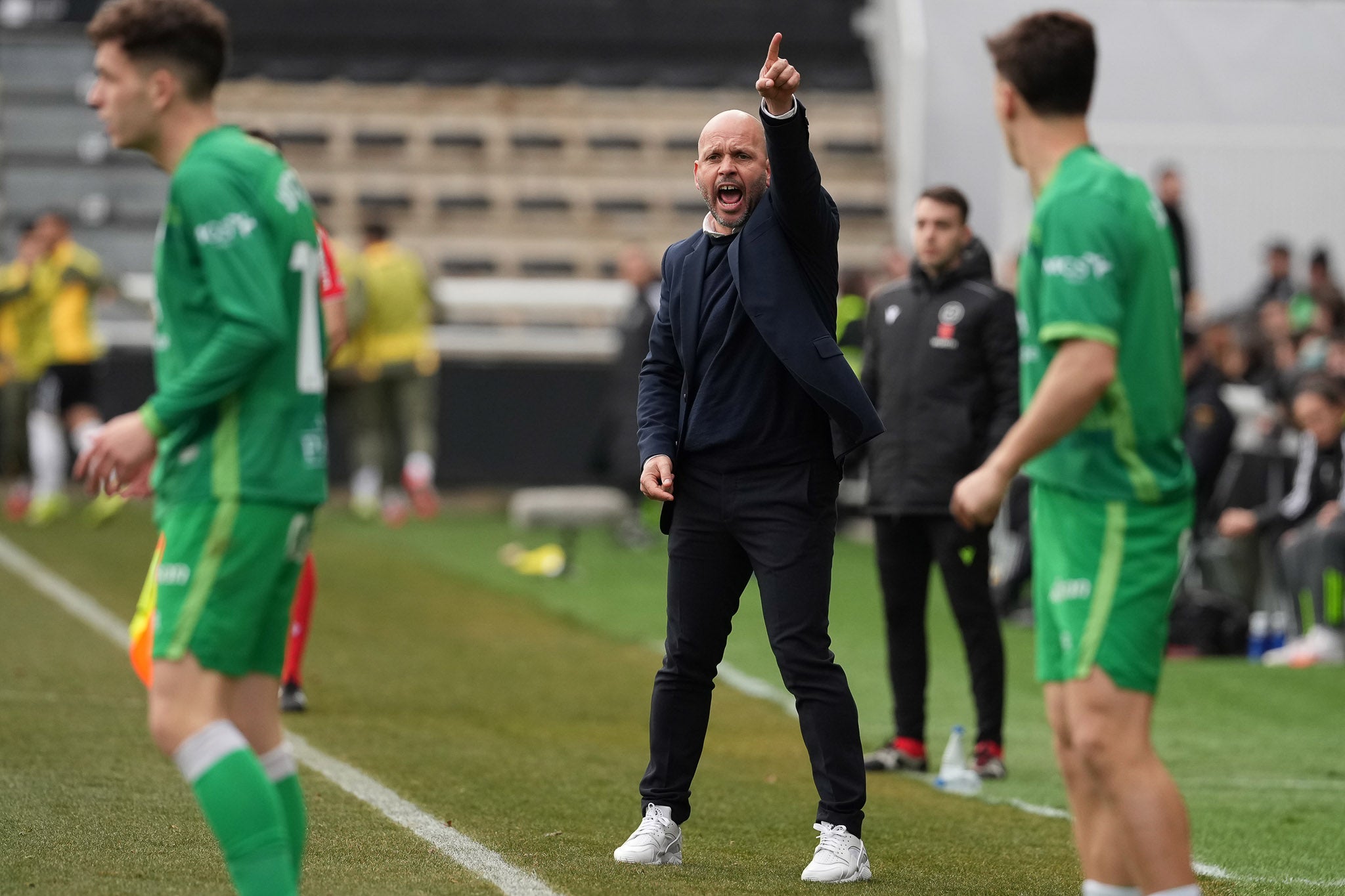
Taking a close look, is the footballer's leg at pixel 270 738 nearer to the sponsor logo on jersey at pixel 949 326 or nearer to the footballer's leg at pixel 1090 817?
the footballer's leg at pixel 1090 817

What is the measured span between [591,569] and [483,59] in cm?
1260

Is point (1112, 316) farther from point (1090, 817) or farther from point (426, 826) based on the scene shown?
point (426, 826)

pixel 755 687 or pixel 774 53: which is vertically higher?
pixel 774 53

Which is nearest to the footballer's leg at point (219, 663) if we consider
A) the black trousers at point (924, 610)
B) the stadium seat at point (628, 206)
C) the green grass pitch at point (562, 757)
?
the green grass pitch at point (562, 757)

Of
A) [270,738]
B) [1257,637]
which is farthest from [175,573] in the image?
[1257,637]

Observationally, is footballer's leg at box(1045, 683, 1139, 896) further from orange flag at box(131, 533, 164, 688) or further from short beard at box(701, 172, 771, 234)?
orange flag at box(131, 533, 164, 688)

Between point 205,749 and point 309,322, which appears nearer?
point 205,749

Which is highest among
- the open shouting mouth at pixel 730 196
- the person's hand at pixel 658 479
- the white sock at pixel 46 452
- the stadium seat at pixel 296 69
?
the stadium seat at pixel 296 69

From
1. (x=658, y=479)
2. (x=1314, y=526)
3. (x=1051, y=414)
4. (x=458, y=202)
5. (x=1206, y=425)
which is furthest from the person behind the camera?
(x=458, y=202)

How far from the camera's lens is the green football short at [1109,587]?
3918mm

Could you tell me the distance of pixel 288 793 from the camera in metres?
4.30

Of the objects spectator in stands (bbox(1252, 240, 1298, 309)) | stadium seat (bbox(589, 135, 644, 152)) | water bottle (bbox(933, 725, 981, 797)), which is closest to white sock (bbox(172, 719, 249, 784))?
water bottle (bbox(933, 725, 981, 797))

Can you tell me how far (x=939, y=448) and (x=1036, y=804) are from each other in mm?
1429

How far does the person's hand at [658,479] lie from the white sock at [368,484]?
42.2 ft
